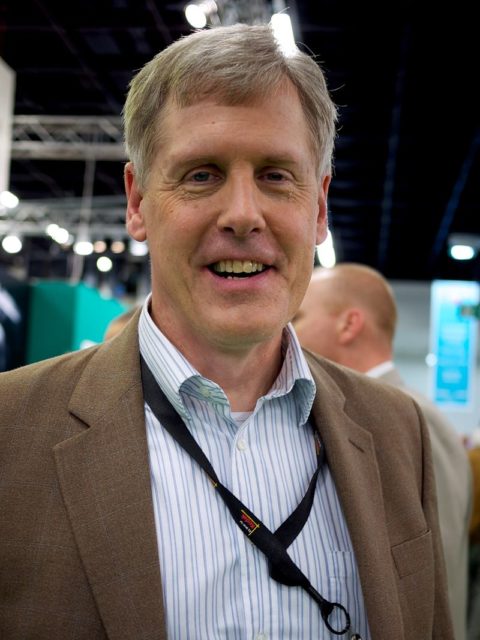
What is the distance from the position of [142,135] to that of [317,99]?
381 millimetres

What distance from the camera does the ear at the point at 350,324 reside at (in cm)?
329

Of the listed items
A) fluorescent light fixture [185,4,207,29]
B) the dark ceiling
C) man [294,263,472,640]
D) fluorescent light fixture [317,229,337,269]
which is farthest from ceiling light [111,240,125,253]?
man [294,263,472,640]

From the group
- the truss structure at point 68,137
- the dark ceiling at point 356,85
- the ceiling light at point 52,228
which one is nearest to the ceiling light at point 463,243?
the dark ceiling at point 356,85

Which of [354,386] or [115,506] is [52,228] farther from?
[115,506]

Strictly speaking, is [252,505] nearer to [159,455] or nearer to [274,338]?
[159,455]

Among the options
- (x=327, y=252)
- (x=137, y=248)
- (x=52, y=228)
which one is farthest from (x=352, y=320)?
(x=137, y=248)

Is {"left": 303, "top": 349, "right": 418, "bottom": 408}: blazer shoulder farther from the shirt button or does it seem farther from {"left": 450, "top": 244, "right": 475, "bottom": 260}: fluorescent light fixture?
{"left": 450, "top": 244, "right": 475, "bottom": 260}: fluorescent light fixture

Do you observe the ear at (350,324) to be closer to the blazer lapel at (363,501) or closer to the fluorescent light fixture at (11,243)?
the blazer lapel at (363,501)

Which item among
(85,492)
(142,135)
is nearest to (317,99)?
(142,135)

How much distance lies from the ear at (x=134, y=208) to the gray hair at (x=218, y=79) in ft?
0.12

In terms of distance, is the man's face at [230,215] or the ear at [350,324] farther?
the ear at [350,324]

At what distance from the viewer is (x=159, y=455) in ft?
4.81

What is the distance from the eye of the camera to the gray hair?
1.48 m

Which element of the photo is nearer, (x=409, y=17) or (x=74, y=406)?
(x=74, y=406)
